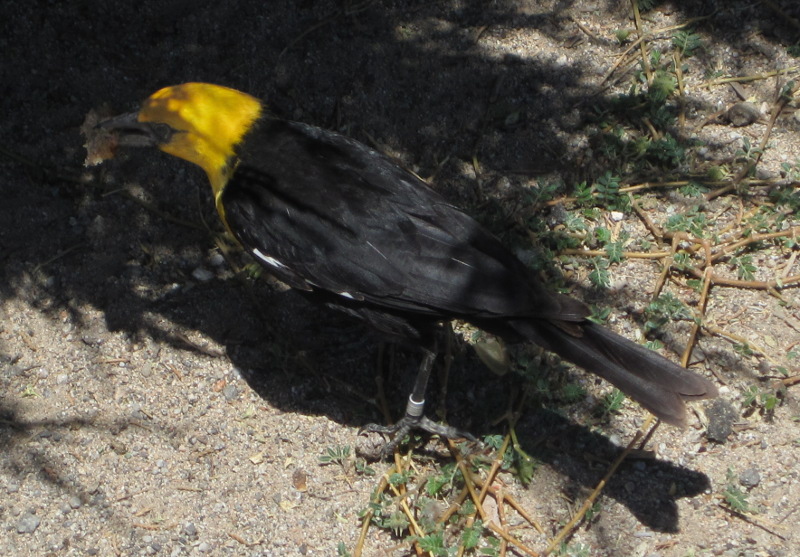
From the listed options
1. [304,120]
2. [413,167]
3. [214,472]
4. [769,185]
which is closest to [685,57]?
[769,185]

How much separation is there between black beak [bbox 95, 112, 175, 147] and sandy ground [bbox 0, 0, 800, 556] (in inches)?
20.3

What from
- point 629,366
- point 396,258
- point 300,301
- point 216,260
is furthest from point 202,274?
point 629,366

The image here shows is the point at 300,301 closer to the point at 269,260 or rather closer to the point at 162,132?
the point at 269,260

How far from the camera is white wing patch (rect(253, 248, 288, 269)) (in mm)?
3938

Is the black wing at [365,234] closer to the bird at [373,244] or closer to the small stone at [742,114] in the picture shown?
the bird at [373,244]

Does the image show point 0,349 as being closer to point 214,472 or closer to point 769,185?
point 214,472

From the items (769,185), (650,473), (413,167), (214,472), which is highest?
(769,185)

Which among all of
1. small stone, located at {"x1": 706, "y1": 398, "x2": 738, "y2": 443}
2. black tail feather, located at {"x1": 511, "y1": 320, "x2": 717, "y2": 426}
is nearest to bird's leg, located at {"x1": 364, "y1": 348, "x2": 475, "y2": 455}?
black tail feather, located at {"x1": 511, "y1": 320, "x2": 717, "y2": 426}

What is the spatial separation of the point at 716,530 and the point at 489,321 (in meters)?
1.27

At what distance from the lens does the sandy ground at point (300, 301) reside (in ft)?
12.6

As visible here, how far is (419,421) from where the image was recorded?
4.08 meters

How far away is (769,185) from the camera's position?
4.59 m

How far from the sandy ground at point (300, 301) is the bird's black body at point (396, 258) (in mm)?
498

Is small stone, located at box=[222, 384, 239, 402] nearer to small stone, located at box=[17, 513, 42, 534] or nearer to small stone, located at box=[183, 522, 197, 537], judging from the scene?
small stone, located at box=[183, 522, 197, 537]
